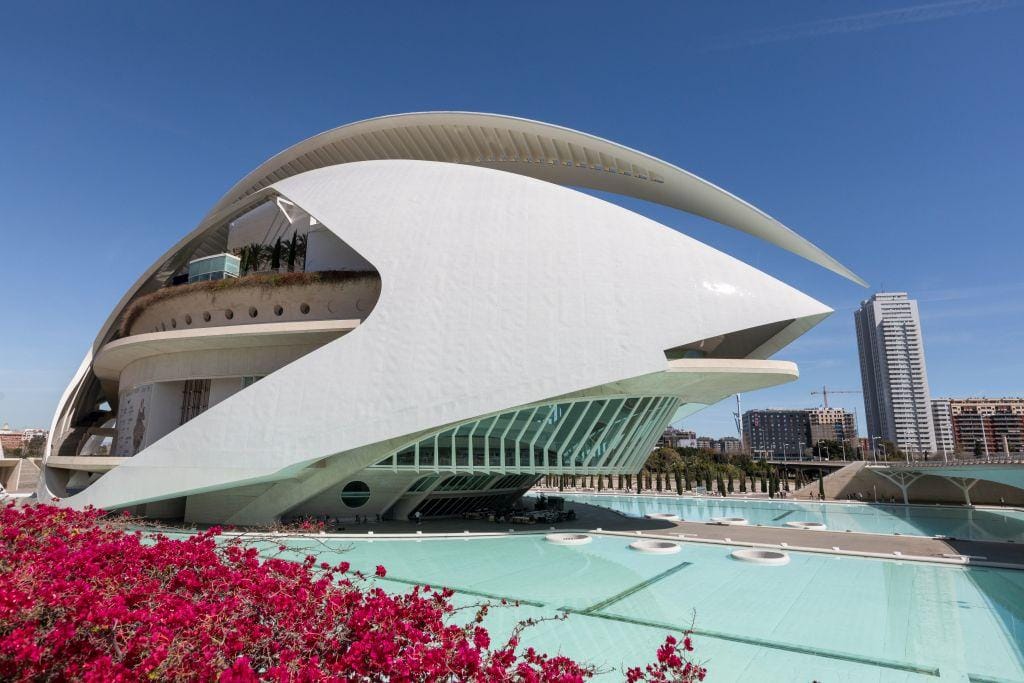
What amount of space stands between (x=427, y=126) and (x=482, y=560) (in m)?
18.4

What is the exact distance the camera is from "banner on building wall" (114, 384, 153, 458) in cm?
2306

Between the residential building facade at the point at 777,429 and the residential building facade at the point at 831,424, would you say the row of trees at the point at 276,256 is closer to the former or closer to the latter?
the residential building facade at the point at 831,424

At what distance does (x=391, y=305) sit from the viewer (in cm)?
1800

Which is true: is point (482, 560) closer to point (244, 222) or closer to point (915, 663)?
point (915, 663)

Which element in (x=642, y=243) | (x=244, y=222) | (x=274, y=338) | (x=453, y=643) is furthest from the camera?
(x=244, y=222)

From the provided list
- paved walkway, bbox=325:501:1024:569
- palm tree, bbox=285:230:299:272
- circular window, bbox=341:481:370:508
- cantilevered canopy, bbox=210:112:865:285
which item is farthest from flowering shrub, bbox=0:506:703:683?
palm tree, bbox=285:230:299:272

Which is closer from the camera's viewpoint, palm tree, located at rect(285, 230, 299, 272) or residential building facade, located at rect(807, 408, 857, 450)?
palm tree, located at rect(285, 230, 299, 272)

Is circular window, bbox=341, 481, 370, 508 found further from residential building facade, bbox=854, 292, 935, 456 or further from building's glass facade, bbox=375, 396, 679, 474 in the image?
residential building facade, bbox=854, 292, 935, 456

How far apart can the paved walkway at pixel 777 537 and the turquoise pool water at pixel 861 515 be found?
3.16 metres

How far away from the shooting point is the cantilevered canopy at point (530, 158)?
2145cm

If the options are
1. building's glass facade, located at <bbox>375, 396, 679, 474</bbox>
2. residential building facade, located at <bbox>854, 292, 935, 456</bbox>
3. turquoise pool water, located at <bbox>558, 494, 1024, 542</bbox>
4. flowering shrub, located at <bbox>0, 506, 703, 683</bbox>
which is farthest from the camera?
residential building facade, located at <bbox>854, 292, 935, 456</bbox>

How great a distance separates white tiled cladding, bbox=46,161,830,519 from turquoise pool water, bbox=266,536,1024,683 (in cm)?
396

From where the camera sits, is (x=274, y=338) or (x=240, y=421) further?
(x=274, y=338)

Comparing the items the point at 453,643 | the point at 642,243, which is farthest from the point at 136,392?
the point at 453,643
